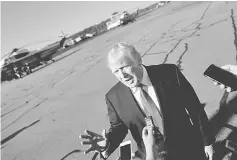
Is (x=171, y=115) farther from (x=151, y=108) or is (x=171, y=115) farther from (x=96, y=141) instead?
(x=96, y=141)

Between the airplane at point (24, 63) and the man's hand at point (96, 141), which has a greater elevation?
the man's hand at point (96, 141)

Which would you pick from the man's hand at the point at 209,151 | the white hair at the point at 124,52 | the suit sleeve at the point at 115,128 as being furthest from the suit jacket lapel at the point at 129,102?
the man's hand at the point at 209,151

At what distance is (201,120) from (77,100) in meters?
5.10

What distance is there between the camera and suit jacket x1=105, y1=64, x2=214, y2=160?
5.05 ft

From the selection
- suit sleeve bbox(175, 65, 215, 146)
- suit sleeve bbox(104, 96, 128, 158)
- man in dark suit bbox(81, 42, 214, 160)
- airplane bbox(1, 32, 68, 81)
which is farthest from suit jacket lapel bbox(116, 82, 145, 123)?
airplane bbox(1, 32, 68, 81)

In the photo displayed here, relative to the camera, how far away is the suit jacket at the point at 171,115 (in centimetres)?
154

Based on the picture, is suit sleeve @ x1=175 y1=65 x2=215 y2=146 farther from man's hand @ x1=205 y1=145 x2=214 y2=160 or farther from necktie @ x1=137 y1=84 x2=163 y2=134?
necktie @ x1=137 y1=84 x2=163 y2=134

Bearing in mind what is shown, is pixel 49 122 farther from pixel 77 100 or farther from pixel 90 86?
pixel 90 86

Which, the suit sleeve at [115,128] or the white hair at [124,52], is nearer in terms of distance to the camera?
Answer: the white hair at [124,52]

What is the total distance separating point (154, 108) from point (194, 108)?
45 centimetres

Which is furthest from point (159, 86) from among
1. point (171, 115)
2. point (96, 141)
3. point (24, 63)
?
point (24, 63)

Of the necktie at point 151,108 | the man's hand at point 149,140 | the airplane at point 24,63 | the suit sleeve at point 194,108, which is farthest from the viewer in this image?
the airplane at point 24,63

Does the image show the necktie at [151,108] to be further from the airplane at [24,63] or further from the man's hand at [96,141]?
the airplane at [24,63]

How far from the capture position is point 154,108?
4.85 feet
